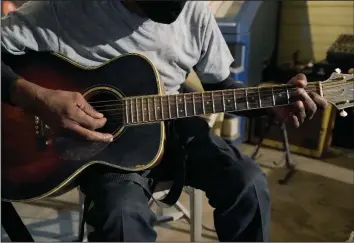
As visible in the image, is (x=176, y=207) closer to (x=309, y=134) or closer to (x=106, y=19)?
(x=309, y=134)

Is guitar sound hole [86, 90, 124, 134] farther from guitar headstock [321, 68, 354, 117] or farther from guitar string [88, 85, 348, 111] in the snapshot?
guitar headstock [321, 68, 354, 117]

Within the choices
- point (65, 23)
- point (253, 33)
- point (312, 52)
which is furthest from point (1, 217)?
point (312, 52)

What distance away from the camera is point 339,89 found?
33.4 inches

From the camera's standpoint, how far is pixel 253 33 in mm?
1274

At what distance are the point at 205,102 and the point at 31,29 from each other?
399mm

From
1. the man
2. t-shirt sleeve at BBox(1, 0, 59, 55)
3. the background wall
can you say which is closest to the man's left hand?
the man

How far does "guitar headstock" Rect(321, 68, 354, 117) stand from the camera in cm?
84

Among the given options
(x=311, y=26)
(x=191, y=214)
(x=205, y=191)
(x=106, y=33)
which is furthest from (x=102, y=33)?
(x=311, y=26)

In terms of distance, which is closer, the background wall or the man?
the man

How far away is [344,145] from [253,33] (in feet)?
1.38

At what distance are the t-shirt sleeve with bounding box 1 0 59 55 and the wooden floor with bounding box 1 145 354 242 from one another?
0.51 metres

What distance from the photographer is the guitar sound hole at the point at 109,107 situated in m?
0.87

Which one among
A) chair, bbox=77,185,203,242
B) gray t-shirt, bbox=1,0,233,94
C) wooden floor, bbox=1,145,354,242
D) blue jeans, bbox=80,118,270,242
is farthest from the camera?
wooden floor, bbox=1,145,354,242

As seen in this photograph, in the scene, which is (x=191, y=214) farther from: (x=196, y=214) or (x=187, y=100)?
(x=187, y=100)
